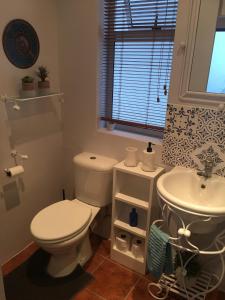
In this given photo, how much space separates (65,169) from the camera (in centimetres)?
243

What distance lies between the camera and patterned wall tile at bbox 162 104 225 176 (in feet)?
5.12

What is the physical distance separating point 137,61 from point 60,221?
1285 millimetres

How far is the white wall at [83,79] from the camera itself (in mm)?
1896

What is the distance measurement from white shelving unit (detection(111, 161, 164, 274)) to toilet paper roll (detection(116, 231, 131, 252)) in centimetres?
2

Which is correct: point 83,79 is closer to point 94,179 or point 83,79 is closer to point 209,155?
point 94,179

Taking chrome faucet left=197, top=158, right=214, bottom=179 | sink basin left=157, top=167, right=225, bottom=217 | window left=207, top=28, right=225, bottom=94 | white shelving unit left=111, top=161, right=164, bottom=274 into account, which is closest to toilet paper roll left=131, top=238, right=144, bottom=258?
white shelving unit left=111, top=161, right=164, bottom=274

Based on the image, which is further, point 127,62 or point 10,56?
point 127,62

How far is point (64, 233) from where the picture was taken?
166cm

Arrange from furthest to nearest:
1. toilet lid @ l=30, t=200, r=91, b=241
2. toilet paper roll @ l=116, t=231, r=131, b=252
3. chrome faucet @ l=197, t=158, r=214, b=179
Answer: toilet paper roll @ l=116, t=231, r=131, b=252 < toilet lid @ l=30, t=200, r=91, b=241 < chrome faucet @ l=197, t=158, r=214, b=179

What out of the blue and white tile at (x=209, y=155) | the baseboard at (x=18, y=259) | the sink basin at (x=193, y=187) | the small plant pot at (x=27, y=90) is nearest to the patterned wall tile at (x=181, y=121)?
the blue and white tile at (x=209, y=155)

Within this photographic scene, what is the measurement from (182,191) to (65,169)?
1224 mm

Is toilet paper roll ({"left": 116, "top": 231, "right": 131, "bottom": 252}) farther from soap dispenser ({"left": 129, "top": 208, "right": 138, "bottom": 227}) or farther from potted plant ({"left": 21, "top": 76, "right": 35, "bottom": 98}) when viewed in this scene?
potted plant ({"left": 21, "top": 76, "right": 35, "bottom": 98})

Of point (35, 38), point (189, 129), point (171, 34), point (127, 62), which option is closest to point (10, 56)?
point (35, 38)

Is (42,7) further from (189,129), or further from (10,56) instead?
(189,129)
